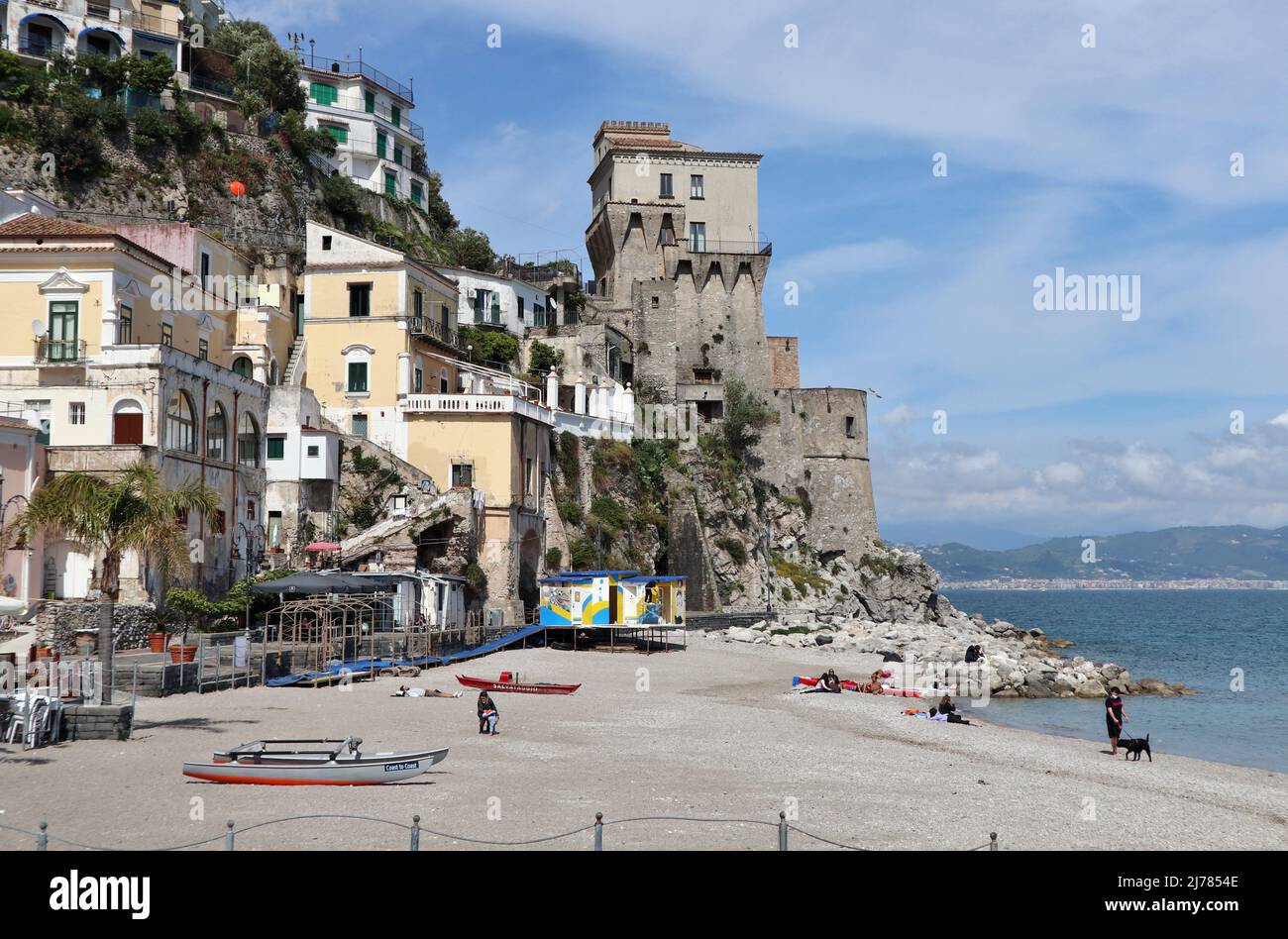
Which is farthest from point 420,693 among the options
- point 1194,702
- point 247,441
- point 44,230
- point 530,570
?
point 1194,702

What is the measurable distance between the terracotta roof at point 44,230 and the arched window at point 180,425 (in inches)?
224

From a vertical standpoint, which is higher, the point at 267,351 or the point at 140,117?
the point at 140,117

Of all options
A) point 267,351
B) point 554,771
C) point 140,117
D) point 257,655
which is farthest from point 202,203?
point 554,771

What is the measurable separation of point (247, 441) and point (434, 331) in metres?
12.2

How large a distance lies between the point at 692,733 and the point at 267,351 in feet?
94.0

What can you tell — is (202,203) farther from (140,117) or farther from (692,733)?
(692,733)

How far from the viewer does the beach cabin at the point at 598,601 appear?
148 feet

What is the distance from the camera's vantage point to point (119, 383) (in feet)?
113

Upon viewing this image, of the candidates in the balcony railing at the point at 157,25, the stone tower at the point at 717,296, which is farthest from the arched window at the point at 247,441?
the stone tower at the point at 717,296

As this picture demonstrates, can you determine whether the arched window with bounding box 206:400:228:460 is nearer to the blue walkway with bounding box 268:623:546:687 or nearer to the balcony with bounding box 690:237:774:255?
the blue walkway with bounding box 268:623:546:687

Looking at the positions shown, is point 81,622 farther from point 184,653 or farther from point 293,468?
point 293,468

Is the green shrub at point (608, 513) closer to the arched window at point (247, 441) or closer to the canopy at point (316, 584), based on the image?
the arched window at point (247, 441)
